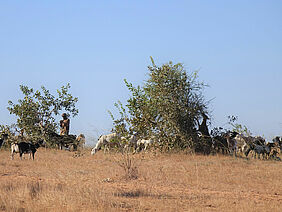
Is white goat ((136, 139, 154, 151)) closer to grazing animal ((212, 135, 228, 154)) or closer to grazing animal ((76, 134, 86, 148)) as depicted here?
grazing animal ((212, 135, 228, 154))

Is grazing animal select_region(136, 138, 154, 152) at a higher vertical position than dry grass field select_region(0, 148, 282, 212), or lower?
higher

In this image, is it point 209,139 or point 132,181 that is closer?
point 132,181

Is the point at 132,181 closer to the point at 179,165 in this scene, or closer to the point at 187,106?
the point at 179,165

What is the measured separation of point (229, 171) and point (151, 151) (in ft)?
24.3

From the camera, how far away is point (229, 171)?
672 inches

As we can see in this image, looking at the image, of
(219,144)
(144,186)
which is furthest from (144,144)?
(144,186)

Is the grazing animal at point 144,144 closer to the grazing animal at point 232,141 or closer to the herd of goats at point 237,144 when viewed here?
the herd of goats at point 237,144

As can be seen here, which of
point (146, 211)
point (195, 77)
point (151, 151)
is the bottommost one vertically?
point (146, 211)

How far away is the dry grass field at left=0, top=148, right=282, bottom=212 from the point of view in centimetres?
1002

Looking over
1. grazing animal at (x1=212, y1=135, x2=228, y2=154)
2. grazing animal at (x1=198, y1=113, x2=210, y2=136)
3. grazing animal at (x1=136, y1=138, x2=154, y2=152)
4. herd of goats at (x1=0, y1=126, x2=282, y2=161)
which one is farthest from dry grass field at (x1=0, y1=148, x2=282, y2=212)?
grazing animal at (x1=198, y1=113, x2=210, y2=136)

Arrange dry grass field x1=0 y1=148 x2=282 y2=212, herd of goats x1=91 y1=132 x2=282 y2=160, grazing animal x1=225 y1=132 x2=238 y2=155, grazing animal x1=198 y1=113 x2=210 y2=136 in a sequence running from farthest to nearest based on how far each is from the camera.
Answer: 1. grazing animal x1=198 y1=113 x2=210 y2=136
2. grazing animal x1=225 y1=132 x2=238 y2=155
3. herd of goats x1=91 y1=132 x2=282 y2=160
4. dry grass field x1=0 y1=148 x2=282 y2=212

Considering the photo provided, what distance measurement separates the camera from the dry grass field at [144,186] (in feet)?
32.9

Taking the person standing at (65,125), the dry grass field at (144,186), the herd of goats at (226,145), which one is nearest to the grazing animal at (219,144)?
the herd of goats at (226,145)

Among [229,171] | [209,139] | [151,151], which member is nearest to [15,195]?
[229,171]
